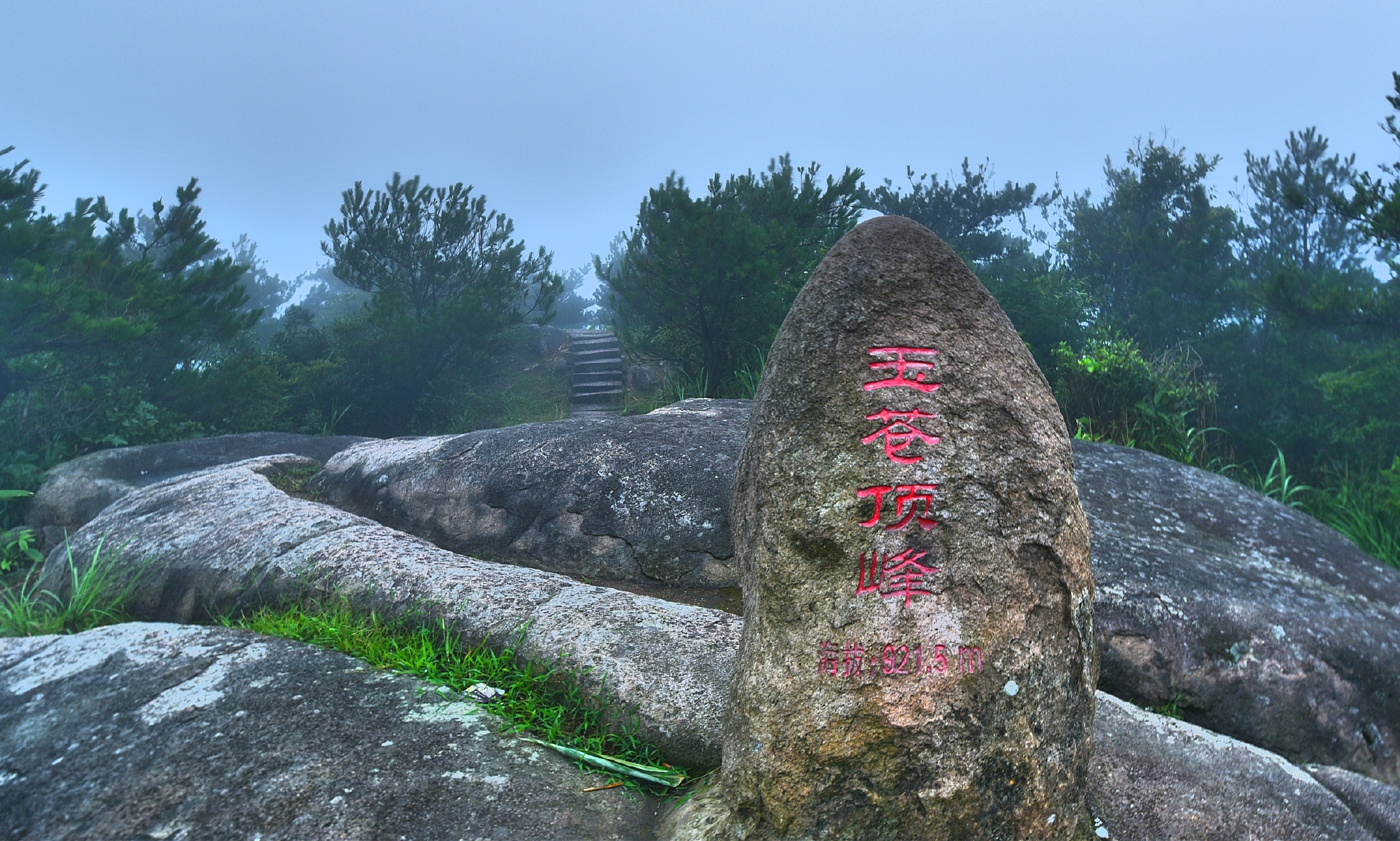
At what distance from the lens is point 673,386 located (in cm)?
1231

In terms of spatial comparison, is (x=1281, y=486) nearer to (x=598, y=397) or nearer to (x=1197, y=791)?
(x=1197, y=791)

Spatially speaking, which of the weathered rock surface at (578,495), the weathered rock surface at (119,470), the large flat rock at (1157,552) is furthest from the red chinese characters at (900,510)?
the weathered rock surface at (119,470)

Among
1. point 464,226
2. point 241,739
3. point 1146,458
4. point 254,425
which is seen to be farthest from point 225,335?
point 1146,458

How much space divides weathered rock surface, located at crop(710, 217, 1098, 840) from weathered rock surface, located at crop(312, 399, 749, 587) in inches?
112

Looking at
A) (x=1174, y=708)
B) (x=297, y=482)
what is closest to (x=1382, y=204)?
(x=1174, y=708)

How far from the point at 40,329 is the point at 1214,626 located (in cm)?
1110

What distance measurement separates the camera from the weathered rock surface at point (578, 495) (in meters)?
5.20

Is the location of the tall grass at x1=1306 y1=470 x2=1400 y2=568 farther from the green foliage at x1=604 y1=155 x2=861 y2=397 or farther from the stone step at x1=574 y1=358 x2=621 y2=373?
the stone step at x1=574 y1=358 x2=621 y2=373

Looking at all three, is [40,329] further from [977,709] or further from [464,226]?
[977,709]

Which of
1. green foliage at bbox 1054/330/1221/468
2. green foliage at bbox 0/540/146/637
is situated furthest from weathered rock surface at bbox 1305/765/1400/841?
green foliage at bbox 0/540/146/637

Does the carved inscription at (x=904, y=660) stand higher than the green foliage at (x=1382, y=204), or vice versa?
the green foliage at (x=1382, y=204)

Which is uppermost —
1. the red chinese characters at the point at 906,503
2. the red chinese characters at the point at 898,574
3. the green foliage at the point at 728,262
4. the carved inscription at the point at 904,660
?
the green foliage at the point at 728,262

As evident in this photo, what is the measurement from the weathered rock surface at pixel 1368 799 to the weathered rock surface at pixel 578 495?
298 cm

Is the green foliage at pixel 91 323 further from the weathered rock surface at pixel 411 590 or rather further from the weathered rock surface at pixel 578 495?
the weathered rock surface at pixel 578 495
